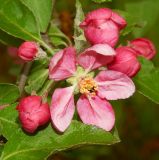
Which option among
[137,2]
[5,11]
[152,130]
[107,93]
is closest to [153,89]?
[107,93]

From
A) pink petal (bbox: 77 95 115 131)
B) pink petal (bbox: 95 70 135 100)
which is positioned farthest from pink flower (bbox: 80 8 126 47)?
pink petal (bbox: 77 95 115 131)

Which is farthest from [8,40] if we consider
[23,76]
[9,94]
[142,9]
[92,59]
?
[142,9]

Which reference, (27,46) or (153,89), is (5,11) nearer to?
(27,46)

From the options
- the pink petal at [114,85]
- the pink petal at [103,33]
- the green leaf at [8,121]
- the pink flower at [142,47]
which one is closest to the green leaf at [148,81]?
the pink flower at [142,47]

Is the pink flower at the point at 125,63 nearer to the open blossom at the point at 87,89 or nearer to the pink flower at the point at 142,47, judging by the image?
the open blossom at the point at 87,89

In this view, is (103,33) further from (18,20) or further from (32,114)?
(18,20)

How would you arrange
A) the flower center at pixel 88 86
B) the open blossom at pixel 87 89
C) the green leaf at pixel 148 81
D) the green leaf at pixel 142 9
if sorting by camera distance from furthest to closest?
the green leaf at pixel 142 9 → the green leaf at pixel 148 81 → the flower center at pixel 88 86 → the open blossom at pixel 87 89

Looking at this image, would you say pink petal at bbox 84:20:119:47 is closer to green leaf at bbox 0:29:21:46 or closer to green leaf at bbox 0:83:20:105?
green leaf at bbox 0:83:20:105
